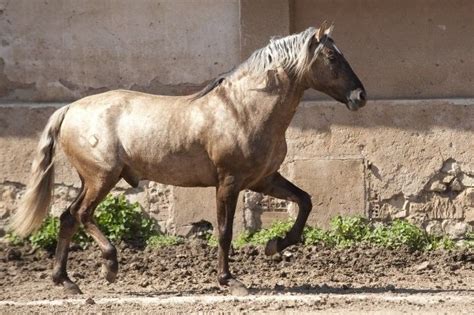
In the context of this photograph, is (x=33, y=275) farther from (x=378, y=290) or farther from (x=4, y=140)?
(x=378, y=290)

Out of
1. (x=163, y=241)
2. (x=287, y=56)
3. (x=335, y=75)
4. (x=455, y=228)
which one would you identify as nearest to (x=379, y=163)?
(x=455, y=228)

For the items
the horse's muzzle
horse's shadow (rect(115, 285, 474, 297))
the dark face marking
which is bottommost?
horse's shadow (rect(115, 285, 474, 297))

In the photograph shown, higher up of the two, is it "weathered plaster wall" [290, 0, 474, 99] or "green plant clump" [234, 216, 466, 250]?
"weathered plaster wall" [290, 0, 474, 99]

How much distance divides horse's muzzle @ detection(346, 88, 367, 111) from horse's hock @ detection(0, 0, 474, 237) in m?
1.93

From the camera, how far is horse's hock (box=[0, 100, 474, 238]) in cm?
972

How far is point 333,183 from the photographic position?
983 cm

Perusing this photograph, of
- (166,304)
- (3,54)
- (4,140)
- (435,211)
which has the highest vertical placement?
(3,54)

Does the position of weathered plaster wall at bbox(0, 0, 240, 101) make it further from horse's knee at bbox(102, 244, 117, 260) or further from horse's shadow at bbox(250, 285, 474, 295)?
horse's shadow at bbox(250, 285, 474, 295)

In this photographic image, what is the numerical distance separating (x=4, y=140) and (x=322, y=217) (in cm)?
287

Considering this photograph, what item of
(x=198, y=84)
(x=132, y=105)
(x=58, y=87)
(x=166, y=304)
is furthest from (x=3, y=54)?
(x=166, y=304)

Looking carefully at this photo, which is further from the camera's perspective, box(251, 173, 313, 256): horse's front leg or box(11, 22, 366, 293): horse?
box(251, 173, 313, 256): horse's front leg

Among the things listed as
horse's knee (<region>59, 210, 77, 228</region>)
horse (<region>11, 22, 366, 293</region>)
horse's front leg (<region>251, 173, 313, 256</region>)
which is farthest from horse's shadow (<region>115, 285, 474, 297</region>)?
horse's knee (<region>59, 210, 77, 228</region>)

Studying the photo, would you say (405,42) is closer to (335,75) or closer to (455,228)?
(455,228)

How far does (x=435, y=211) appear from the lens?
983 cm
